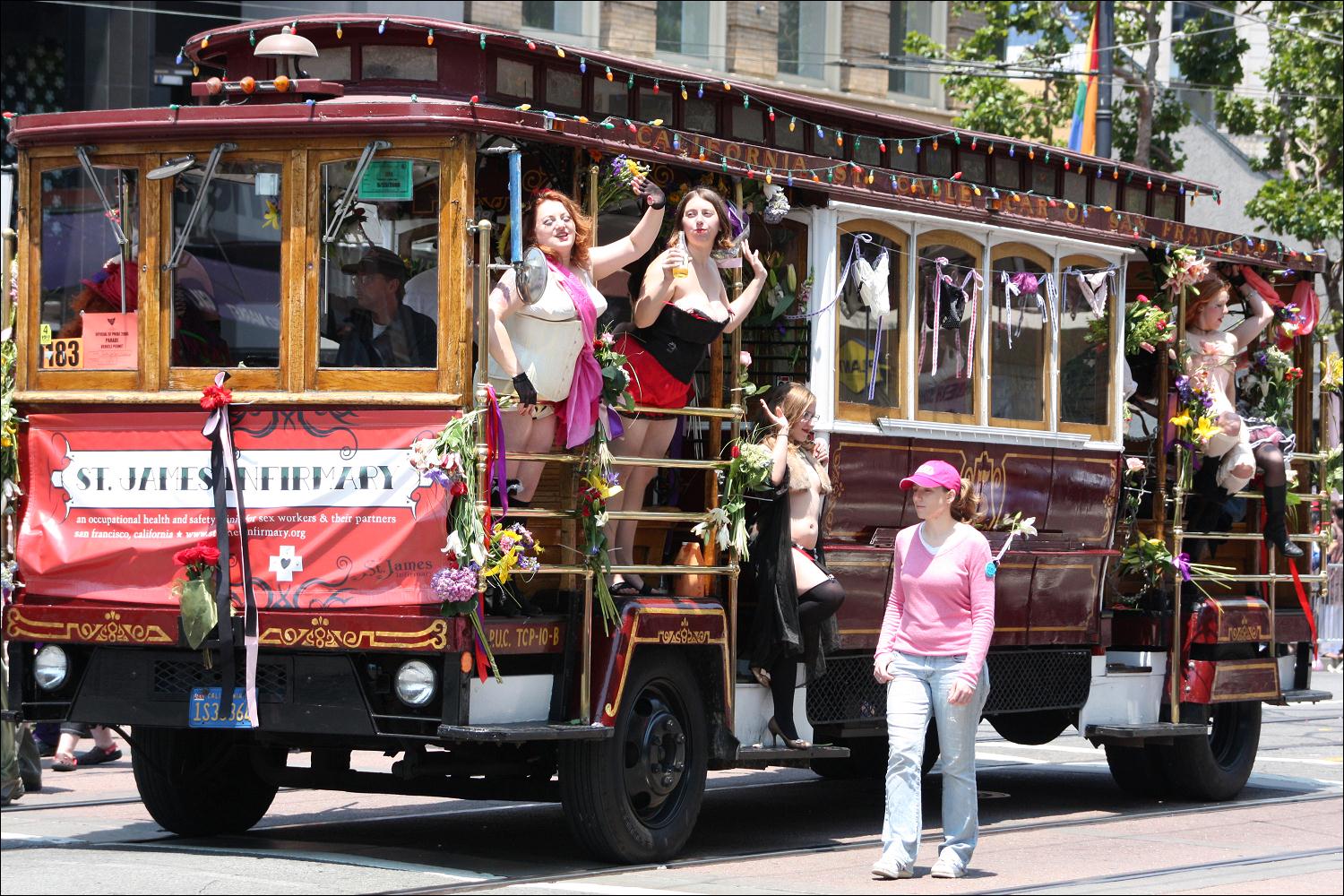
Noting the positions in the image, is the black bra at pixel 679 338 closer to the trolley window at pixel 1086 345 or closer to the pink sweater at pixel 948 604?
the pink sweater at pixel 948 604

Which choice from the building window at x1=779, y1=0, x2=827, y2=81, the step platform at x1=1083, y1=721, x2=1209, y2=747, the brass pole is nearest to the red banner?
the step platform at x1=1083, y1=721, x2=1209, y2=747

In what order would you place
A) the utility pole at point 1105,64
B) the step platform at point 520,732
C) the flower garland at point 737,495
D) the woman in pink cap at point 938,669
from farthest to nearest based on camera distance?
the utility pole at point 1105,64 → the flower garland at point 737,495 → the woman in pink cap at point 938,669 → the step platform at point 520,732

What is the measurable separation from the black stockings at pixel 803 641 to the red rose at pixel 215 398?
9.56ft

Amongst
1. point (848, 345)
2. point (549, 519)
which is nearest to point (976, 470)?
point (848, 345)

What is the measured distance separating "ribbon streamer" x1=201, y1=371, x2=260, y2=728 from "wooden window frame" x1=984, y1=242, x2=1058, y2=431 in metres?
4.56

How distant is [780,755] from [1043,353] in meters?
3.28

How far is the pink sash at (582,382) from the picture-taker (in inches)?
363

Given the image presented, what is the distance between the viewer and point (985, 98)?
24594mm

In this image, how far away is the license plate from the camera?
353 inches

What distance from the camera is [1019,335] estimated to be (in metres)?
12.2

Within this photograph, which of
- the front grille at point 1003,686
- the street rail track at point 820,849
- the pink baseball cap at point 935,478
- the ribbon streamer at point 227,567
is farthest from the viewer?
the front grille at point 1003,686

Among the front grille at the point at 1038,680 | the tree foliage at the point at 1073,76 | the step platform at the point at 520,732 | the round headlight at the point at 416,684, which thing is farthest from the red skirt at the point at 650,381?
the tree foliage at the point at 1073,76

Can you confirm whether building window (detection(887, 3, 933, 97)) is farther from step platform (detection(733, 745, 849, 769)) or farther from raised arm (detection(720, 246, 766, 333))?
step platform (detection(733, 745, 849, 769))

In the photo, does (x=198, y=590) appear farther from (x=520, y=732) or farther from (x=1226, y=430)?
(x=1226, y=430)
